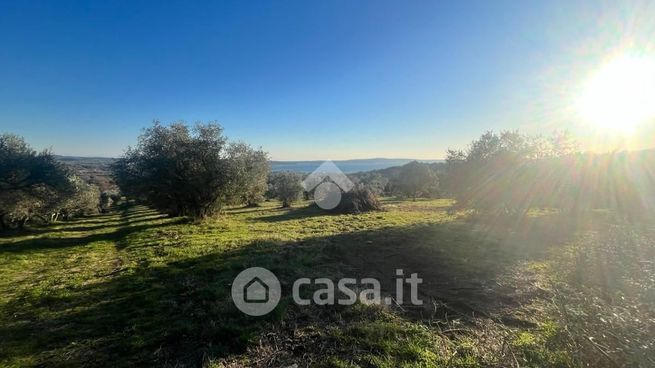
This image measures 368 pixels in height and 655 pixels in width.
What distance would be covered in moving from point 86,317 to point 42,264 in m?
10.6

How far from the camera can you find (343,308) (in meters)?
8.09

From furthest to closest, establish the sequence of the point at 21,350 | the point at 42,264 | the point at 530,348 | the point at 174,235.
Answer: the point at 174,235 < the point at 42,264 < the point at 21,350 < the point at 530,348

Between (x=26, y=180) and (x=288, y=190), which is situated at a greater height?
(x=26, y=180)

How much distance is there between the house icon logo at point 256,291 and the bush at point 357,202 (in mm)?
29068

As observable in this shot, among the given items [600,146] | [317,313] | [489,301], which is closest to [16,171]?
[317,313]

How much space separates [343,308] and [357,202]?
33.4m

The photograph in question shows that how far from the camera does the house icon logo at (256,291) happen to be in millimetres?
8262

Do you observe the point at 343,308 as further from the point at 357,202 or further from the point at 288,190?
the point at 288,190

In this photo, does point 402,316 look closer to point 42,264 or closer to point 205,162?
point 42,264

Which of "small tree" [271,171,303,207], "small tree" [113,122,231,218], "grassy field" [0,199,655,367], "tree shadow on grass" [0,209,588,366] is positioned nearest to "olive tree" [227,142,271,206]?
"small tree" [113,122,231,218]

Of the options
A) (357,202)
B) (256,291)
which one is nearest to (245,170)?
(357,202)

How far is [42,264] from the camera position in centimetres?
1467

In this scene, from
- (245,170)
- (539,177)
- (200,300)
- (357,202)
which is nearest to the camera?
(200,300)

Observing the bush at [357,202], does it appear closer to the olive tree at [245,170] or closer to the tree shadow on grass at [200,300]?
the olive tree at [245,170]
